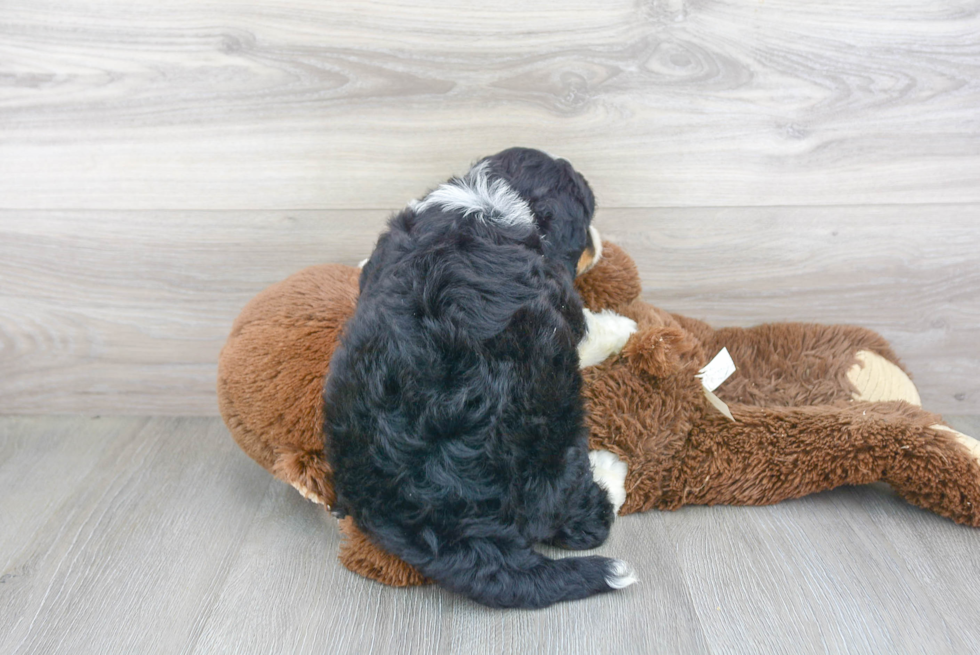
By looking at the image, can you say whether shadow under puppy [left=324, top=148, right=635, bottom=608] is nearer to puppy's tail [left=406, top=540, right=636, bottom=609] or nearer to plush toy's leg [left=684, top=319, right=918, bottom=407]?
puppy's tail [left=406, top=540, right=636, bottom=609]

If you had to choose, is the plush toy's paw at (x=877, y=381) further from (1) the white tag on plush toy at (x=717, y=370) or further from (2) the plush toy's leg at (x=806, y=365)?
(1) the white tag on plush toy at (x=717, y=370)

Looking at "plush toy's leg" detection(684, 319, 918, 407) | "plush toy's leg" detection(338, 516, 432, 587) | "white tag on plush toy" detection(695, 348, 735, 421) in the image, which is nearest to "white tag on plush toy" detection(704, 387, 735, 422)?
"white tag on plush toy" detection(695, 348, 735, 421)

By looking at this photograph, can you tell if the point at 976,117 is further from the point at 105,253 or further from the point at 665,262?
the point at 105,253

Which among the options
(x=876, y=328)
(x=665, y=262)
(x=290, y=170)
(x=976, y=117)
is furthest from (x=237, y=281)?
(x=976, y=117)

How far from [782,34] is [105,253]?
1.48 metres

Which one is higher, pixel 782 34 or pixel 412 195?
pixel 782 34

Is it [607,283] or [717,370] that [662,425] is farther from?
[607,283]

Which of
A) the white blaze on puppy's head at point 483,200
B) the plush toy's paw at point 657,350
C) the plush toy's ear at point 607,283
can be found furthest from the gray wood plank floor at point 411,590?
the white blaze on puppy's head at point 483,200

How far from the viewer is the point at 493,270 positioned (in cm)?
96

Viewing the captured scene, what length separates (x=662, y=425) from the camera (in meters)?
1.19

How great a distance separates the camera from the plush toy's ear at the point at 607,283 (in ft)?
4.17

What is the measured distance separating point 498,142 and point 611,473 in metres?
0.70

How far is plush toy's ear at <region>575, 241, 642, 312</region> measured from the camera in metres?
1.27

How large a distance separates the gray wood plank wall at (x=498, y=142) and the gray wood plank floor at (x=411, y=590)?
0.46 meters
